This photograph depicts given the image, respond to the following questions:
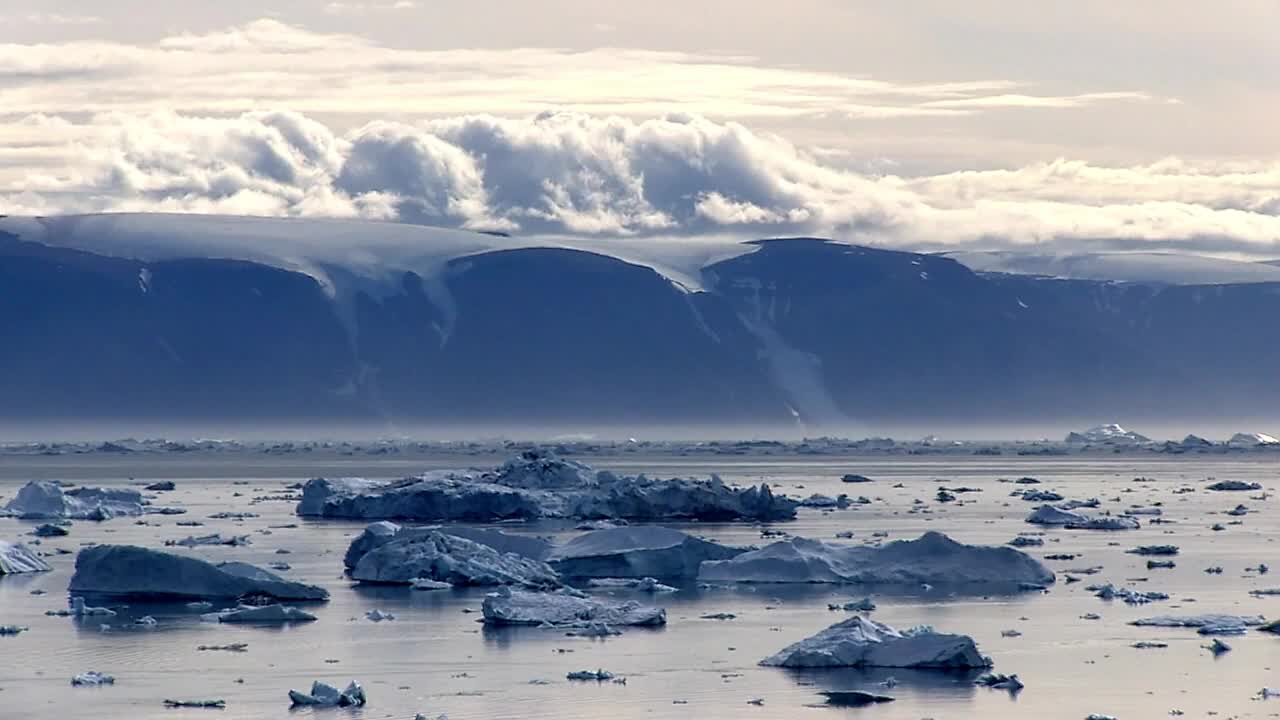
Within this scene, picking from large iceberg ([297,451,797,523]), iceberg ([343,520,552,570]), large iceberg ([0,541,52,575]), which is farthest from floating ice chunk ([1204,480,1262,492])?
large iceberg ([0,541,52,575])

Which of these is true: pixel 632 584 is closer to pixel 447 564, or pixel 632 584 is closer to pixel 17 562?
pixel 447 564

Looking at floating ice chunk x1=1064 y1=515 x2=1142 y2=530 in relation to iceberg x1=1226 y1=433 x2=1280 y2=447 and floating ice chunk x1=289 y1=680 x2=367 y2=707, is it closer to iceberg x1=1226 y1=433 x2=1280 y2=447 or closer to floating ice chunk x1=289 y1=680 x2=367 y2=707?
floating ice chunk x1=289 y1=680 x2=367 y2=707

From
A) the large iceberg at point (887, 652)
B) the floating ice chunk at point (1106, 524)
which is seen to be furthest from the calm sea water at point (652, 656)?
the floating ice chunk at point (1106, 524)

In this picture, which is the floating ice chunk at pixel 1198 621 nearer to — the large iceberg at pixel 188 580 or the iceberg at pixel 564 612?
the iceberg at pixel 564 612

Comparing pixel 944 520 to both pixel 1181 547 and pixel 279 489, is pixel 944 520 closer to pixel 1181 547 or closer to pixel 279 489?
pixel 1181 547

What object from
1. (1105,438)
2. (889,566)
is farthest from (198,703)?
(1105,438)

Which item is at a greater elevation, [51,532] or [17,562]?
[51,532]

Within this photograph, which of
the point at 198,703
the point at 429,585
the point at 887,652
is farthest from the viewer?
the point at 429,585
